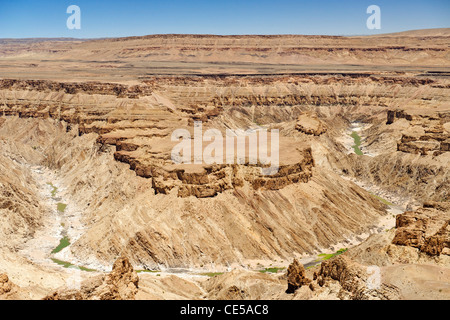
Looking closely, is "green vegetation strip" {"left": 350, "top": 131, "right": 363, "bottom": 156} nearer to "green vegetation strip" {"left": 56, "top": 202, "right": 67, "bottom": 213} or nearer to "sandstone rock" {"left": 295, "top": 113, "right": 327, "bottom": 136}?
"sandstone rock" {"left": 295, "top": 113, "right": 327, "bottom": 136}

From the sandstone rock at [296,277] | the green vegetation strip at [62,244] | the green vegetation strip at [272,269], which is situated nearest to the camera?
the sandstone rock at [296,277]

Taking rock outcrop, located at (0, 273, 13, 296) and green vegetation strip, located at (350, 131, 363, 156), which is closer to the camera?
rock outcrop, located at (0, 273, 13, 296)

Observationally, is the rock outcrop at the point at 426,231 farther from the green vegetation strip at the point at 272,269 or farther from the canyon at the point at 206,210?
the green vegetation strip at the point at 272,269

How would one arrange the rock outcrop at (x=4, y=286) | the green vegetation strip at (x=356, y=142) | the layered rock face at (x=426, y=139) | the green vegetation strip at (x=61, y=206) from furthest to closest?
the green vegetation strip at (x=356, y=142)
the layered rock face at (x=426, y=139)
the green vegetation strip at (x=61, y=206)
the rock outcrop at (x=4, y=286)

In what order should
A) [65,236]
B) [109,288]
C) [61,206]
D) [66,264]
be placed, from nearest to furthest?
[109,288], [66,264], [65,236], [61,206]

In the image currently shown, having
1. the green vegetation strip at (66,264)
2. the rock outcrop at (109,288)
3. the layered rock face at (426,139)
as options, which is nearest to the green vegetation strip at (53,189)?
the green vegetation strip at (66,264)

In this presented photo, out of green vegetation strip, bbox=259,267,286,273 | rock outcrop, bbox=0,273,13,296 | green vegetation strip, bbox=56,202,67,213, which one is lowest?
green vegetation strip, bbox=259,267,286,273

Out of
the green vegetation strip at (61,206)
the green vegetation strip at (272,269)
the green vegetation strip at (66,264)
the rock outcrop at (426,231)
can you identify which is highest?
the rock outcrop at (426,231)

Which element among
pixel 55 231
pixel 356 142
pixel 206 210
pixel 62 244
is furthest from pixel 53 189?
pixel 356 142

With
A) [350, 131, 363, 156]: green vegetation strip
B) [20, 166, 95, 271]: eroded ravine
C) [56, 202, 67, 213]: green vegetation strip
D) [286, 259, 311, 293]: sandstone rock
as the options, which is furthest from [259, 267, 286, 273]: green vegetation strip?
[350, 131, 363, 156]: green vegetation strip

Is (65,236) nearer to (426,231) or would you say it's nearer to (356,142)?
(426,231)

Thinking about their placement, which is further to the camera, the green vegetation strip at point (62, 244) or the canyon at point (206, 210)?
the green vegetation strip at point (62, 244)

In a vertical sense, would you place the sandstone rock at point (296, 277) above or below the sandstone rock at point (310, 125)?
below
